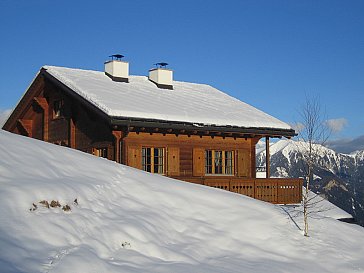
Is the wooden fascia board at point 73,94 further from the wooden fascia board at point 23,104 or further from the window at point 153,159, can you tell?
the window at point 153,159

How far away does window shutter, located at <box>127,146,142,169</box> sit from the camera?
2064cm

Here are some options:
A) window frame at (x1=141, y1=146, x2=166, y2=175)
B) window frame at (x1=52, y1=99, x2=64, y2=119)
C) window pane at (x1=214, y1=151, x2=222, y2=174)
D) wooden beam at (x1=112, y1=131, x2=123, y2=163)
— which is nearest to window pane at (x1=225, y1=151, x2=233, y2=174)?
window pane at (x1=214, y1=151, x2=222, y2=174)

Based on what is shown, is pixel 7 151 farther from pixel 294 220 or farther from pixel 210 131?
pixel 210 131

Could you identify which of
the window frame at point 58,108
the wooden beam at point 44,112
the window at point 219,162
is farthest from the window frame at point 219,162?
the wooden beam at point 44,112

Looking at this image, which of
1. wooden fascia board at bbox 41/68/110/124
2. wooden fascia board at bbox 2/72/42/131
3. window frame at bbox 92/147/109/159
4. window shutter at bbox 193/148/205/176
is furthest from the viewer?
wooden fascia board at bbox 2/72/42/131

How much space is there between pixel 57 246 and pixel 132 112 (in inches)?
433

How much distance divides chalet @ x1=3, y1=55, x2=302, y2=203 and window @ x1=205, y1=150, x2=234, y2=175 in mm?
43

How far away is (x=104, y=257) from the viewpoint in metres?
9.26

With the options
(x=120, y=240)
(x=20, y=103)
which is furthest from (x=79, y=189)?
(x=20, y=103)

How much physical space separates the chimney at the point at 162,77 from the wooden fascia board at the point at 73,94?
5412 millimetres

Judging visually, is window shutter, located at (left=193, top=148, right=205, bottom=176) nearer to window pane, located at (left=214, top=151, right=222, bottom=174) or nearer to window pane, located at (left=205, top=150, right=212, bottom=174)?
window pane, located at (left=205, top=150, right=212, bottom=174)

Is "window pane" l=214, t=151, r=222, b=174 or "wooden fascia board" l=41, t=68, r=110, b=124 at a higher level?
"wooden fascia board" l=41, t=68, r=110, b=124

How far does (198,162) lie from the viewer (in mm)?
22609

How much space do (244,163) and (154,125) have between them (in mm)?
5744
